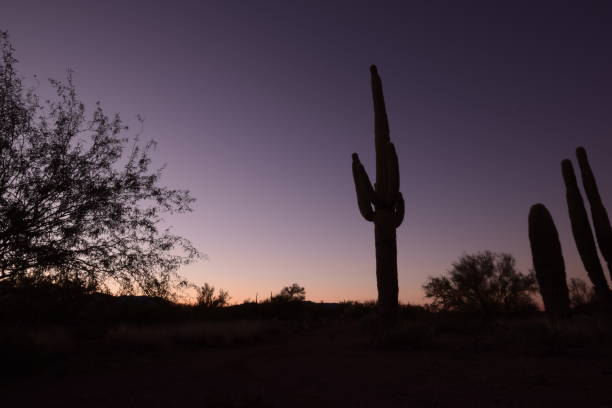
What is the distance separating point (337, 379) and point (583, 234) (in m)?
14.3

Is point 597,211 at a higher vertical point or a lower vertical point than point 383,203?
higher

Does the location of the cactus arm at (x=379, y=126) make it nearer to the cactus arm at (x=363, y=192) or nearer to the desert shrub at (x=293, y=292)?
the cactus arm at (x=363, y=192)

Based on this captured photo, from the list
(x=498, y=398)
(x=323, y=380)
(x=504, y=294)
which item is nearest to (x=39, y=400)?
(x=323, y=380)

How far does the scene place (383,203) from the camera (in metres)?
12.8

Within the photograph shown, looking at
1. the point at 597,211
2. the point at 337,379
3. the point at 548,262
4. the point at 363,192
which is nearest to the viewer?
the point at 337,379

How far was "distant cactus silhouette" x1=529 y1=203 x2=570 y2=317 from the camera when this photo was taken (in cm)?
1454

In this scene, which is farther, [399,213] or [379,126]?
[379,126]

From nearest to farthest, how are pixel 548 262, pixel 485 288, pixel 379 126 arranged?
pixel 379 126 → pixel 548 262 → pixel 485 288

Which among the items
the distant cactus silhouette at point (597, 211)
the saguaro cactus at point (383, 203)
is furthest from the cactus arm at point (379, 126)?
the distant cactus silhouette at point (597, 211)

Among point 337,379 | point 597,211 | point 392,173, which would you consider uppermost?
point 392,173

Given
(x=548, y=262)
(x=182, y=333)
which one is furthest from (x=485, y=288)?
(x=182, y=333)

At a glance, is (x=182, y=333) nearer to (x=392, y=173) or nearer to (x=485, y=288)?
(x=392, y=173)

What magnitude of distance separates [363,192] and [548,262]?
859 centimetres

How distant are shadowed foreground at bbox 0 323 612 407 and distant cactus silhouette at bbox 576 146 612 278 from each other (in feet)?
21.7
